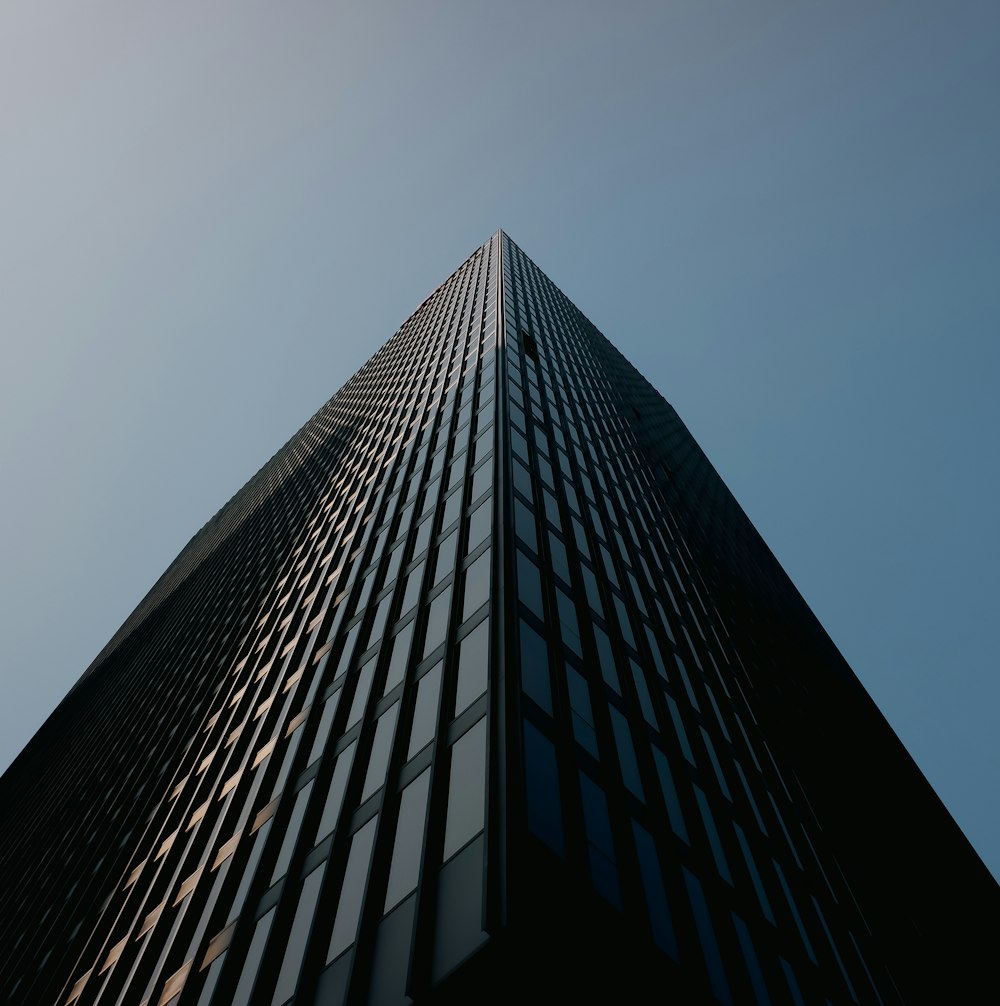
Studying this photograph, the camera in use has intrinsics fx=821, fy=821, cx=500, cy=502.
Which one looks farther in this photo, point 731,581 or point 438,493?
point 731,581

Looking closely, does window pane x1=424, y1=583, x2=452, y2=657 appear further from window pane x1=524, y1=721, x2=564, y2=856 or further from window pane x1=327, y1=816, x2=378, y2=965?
window pane x1=524, y1=721, x2=564, y2=856

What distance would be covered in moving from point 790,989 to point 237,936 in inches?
456

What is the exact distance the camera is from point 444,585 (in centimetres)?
2362

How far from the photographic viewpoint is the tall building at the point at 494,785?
518 inches

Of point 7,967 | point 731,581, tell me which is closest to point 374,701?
point 7,967

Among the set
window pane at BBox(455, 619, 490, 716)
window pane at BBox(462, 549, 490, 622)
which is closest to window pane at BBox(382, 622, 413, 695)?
window pane at BBox(462, 549, 490, 622)

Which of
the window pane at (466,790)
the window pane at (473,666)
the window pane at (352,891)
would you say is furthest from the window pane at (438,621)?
the window pane at (352,891)

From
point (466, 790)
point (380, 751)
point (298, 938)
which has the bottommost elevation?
point (298, 938)

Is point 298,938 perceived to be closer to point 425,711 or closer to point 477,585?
point 425,711

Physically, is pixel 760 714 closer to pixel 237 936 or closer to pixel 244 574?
pixel 237 936

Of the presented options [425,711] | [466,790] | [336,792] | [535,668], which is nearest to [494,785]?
[466,790]

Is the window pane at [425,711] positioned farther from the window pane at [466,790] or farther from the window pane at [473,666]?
the window pane at [466,790]

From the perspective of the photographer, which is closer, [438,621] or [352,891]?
[352,891]

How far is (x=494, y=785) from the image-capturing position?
13.6 metres
